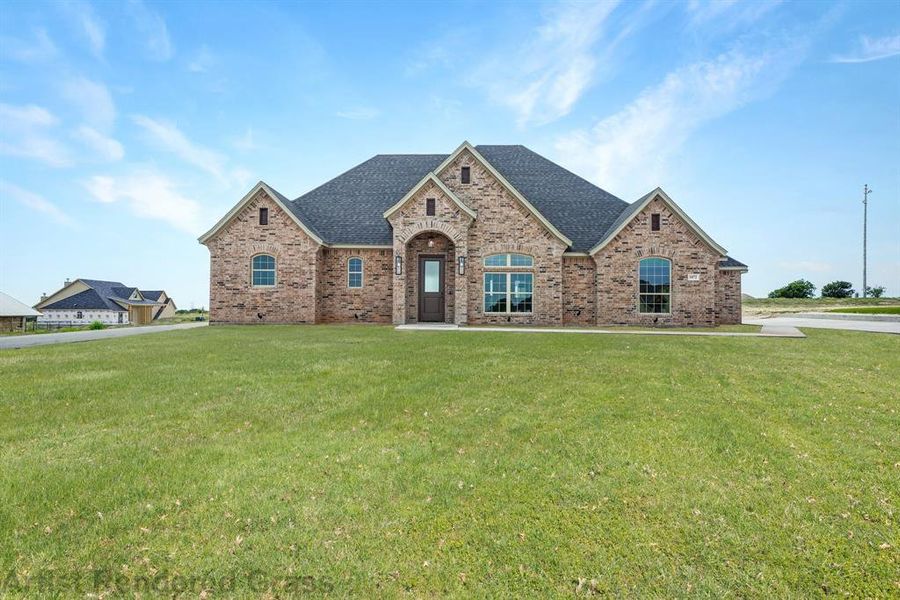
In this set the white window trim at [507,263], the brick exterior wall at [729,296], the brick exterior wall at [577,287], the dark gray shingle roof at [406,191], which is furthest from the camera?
the brick exterior wall at [729,296]

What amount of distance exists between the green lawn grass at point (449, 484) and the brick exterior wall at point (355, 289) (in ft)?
43.6

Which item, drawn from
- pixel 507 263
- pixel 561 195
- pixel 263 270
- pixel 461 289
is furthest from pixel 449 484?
pixel 561 195

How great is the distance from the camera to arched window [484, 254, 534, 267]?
21.5m

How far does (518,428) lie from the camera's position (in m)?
5.85

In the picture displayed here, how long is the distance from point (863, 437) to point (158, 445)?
8812mm

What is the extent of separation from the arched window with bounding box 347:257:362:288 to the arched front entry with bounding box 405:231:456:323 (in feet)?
8.11

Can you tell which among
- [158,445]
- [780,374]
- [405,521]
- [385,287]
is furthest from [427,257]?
[405,521]

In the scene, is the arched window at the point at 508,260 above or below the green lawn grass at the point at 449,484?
above

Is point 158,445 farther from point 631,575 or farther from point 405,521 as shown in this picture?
point 631,575

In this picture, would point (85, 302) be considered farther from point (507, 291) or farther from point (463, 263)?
point (507, 291)

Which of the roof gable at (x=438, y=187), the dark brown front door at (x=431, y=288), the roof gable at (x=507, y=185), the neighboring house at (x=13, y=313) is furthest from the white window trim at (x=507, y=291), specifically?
the neighboring house at (x=13, y=313)

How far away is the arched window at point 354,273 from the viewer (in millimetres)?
22156

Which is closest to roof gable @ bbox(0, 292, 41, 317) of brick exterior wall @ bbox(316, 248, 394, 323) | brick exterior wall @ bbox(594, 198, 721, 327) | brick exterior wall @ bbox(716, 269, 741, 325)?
brick exterior wall @ bbox(316, 248, 394, 323)

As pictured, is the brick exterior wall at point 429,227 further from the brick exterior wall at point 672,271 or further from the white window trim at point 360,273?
the brick exterior wall at point 672,271
